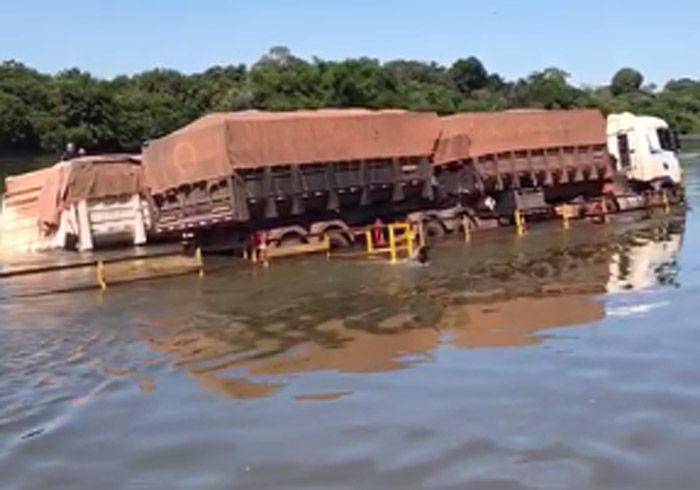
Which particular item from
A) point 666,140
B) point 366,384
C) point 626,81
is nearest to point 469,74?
point 626,81

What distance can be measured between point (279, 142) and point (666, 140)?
42.4ft

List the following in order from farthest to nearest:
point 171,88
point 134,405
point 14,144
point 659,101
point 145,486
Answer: point 659,101 < point 171,88 < point 14,144 < point 134,405 < point 145,486

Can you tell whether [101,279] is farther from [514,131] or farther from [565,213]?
[565,213]

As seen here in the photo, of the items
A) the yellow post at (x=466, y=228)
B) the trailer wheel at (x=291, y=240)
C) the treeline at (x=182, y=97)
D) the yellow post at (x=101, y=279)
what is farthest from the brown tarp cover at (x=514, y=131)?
the treeline at (x=182, y=97)

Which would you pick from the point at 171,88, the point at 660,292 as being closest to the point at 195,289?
the point at 660,292

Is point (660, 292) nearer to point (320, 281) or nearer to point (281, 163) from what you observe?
point (320, 281)

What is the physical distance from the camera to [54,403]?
853 centimetres

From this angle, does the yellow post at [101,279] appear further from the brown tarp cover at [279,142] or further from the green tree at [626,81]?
the green tree at [626,81]

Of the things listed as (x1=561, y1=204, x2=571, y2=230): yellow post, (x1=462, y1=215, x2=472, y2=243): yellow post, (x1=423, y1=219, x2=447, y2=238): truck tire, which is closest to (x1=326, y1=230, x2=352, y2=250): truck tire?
(x1=423, y1=219, x2=447, y2=238): truck tire

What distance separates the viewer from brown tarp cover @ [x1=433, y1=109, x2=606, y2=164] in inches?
902

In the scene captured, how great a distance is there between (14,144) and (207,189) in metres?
53.7

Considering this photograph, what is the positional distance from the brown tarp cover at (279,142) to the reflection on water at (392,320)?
4259 millimetres

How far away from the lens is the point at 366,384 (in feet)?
27.9

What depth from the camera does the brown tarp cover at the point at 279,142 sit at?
735 inches
